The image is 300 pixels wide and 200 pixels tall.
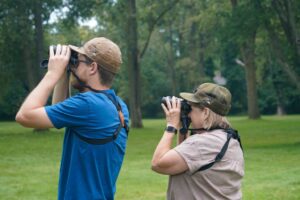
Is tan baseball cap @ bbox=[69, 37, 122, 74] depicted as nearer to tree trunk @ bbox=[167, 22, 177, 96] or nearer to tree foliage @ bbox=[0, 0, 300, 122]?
tree foliage @ bbox=[0, 0, 300, 122]

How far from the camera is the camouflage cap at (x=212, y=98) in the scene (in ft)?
12.7

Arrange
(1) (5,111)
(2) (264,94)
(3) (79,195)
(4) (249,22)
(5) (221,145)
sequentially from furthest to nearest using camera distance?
(2) (264,94)
(1) (5,111)
(4) (249,22)
(5) (221,145)
(3) (79,195)

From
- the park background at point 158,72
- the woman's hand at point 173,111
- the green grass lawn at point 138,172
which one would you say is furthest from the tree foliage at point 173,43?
the woman's hand at point 173,111

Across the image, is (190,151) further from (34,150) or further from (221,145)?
(34,150)

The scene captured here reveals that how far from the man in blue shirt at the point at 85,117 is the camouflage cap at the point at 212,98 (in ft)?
1.70

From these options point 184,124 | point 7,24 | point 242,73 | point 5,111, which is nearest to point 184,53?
point 242,73

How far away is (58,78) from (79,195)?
703 mm

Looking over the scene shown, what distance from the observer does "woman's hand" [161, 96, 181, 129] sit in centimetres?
392

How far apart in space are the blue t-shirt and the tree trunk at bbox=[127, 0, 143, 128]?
34.7m

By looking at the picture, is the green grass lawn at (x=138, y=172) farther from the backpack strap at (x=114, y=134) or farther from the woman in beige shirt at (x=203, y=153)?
the backpack strap at (x=114, y=134)

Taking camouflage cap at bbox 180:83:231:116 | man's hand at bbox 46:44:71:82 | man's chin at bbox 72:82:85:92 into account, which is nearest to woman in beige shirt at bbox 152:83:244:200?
camouflage cap at bbox 180:83:231:116

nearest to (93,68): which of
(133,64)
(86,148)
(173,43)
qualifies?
(86,148)

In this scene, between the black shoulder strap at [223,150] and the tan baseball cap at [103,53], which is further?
the black shoulder strap at [223,150]

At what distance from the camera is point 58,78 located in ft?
11.8
